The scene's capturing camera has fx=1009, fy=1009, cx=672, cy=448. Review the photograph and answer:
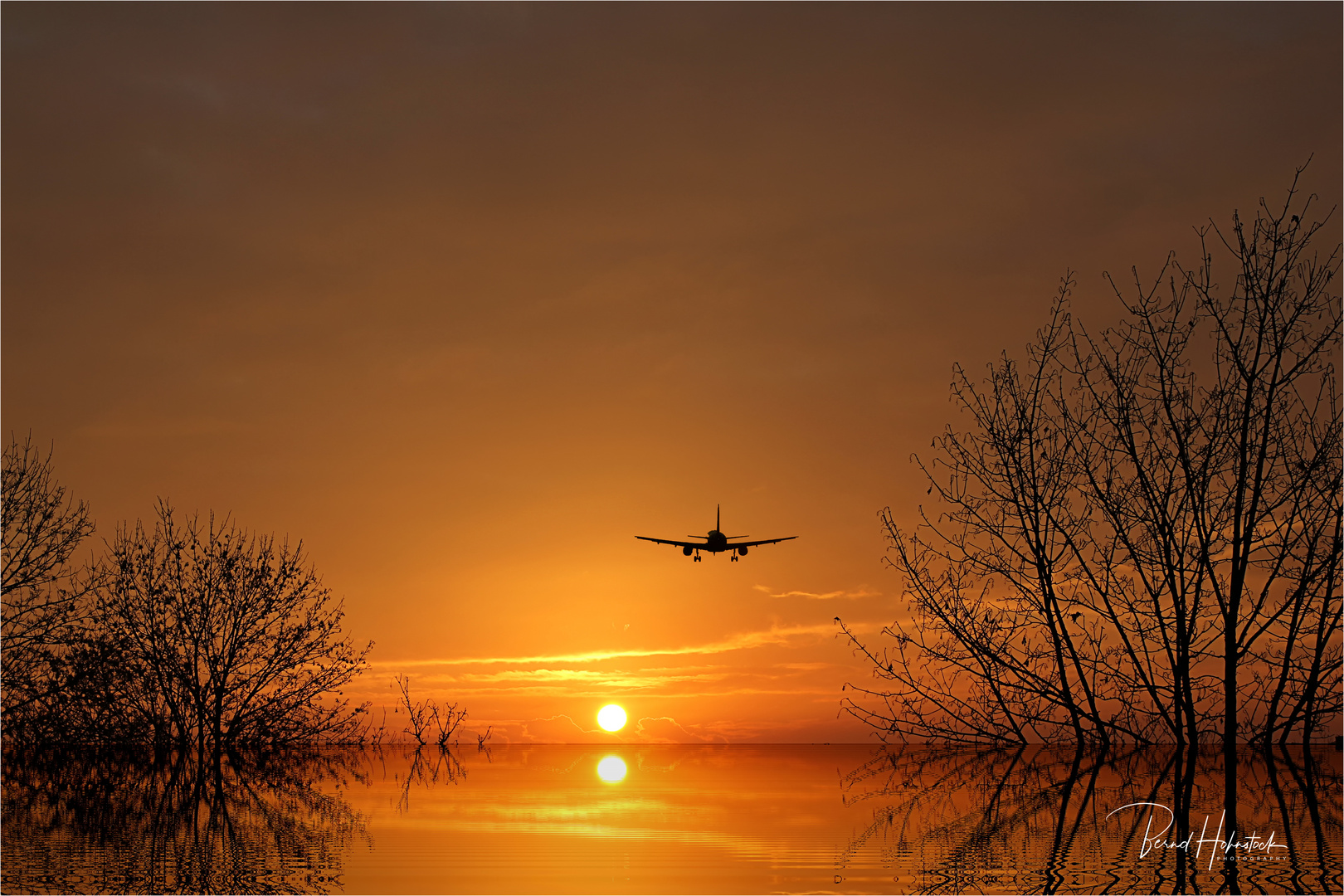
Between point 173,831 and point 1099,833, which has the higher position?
point 173,831

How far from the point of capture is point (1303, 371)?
1134 cm

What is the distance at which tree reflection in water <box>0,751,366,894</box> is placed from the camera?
11711mm

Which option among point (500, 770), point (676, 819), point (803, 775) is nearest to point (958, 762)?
point (803, 775)

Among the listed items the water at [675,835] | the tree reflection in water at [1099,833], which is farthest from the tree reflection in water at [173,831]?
the tree reflection in water at [1099,833]

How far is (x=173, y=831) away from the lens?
1565 cm

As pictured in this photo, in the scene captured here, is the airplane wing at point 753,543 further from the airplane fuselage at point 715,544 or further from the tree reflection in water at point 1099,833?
the tree reflection in water at point 1099,833

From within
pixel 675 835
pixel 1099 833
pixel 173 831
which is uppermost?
pixel 173 831

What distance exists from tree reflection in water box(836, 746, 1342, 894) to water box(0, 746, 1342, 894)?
5 centimetres

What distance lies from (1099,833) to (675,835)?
254 inches

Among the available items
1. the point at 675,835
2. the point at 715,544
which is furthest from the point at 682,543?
the point at 675,835

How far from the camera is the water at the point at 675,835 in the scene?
37.8 ft

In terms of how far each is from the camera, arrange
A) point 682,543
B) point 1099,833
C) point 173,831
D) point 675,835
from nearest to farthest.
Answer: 1. point 1099,833
2. point 173,831
3. point 675,835
4. point 682,543

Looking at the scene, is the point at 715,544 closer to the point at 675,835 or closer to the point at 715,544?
the point at 715,544

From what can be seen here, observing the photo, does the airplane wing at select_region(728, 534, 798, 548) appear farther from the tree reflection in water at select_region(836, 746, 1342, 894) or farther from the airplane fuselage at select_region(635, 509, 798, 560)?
the tree reflection in water at select_region(836, 746, 1342, 894)
